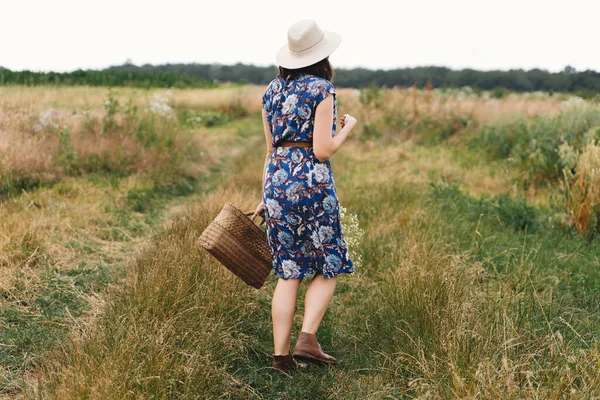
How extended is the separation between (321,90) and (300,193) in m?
0.59

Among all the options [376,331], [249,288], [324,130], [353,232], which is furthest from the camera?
[353,232]

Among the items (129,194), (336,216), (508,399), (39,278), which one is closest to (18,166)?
(129,194)

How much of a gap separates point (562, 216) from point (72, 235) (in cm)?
525

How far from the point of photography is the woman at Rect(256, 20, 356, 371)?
10.1 ft

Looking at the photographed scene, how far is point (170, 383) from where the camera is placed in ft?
8.64

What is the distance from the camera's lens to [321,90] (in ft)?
10.0

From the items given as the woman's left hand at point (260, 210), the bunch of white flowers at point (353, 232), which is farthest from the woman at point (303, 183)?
the bunch of white flowers at point (353, 232)

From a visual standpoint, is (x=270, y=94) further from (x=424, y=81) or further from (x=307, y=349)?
(x=424, y=81)

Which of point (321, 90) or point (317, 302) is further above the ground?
point (321, 90)

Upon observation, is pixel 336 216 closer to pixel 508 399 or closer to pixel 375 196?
pixel 508 399

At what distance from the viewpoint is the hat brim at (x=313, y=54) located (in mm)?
3078

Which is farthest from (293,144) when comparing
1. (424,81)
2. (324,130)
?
(424,81)

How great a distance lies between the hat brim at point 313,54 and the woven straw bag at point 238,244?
3.06ft

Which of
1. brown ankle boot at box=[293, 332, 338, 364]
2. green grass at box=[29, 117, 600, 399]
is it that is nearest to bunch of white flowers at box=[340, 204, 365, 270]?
green grass at box=[29, 117, 600, 399]
